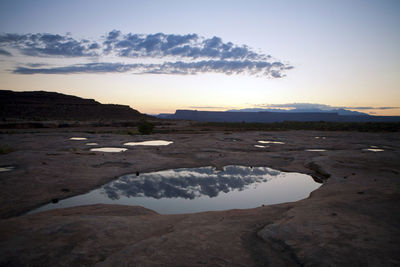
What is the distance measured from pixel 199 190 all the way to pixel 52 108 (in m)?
79.7

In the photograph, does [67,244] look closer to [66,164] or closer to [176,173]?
[176,173]

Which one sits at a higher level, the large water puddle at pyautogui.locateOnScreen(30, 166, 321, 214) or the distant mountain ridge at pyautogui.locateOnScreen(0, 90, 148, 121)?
the distant mountain ridge at pyautogui.locateOnScreen(0, 90, 148, 121)

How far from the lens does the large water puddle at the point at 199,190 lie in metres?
7.88

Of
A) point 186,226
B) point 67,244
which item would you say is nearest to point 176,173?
point 186,226

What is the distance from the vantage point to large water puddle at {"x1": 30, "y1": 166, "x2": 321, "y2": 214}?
25.8 feet

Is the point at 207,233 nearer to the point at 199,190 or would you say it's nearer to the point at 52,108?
the point at 199,190

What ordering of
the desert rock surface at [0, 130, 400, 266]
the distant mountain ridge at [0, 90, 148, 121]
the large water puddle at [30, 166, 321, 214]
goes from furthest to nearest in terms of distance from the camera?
the distant mountain ridge at [0, 90, 148, 121], the large water puddle at [30, 166, 321, 214], the desert rock surface at [0, 130, 400, 266]

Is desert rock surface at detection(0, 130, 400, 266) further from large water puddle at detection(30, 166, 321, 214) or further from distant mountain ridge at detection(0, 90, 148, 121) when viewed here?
distant mountain ridge at detection(0, 90, 148, 121)

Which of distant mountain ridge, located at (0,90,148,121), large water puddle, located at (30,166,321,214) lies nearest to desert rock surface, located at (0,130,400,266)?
large water puddle, located at (30,166,321,214)

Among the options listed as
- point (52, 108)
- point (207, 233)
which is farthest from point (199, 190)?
point (52, 108)

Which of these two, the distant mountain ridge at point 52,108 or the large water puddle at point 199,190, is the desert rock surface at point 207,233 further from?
the distant mountain ridge at point 52,108

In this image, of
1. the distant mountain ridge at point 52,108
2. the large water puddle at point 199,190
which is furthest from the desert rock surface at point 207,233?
the distant mountain ridge at point 52,108

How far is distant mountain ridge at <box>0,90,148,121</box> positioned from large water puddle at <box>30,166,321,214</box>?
61.5 m

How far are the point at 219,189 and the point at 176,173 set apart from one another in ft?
9.92
